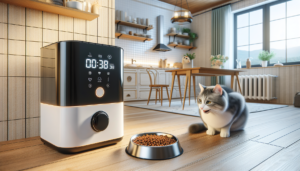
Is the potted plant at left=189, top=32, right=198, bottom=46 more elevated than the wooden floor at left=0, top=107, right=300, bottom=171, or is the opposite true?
the potted plant at left=189, top=32, right=198, bottom=46

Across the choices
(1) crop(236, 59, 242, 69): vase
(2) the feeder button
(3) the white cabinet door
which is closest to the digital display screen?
(2) the feeder button

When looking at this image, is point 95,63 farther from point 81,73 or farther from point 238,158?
point 238,158

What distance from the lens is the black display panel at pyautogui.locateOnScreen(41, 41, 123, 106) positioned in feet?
2.85

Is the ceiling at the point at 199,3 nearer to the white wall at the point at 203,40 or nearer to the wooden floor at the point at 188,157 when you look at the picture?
the white wall at the point at 203,40

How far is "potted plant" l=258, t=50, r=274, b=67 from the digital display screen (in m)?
4.33

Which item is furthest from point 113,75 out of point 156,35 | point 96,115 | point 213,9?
point 213,9

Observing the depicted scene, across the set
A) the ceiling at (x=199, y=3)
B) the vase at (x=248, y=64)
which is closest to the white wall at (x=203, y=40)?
the ceiling at (x=199, y=3)

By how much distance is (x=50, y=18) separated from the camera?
1.21 meters

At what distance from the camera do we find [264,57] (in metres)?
4.29

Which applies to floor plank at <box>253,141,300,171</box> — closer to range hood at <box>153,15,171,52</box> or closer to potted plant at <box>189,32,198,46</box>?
range hood at <box>153,15,171,52</box>

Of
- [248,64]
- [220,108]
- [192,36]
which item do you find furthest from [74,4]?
[192,36]

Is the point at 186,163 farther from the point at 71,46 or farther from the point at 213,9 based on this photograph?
the point at 213,9

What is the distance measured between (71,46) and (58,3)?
0.48 metres

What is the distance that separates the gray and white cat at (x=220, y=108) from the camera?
1.15 m
